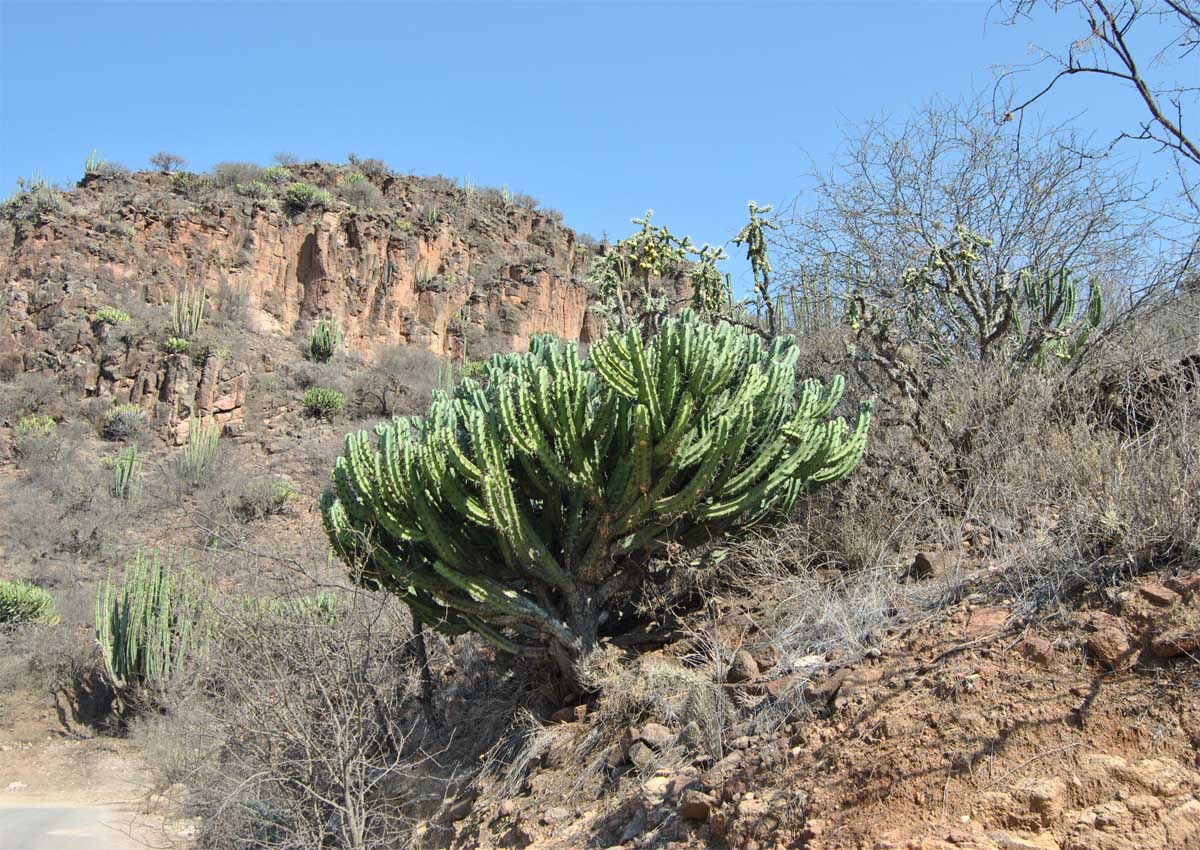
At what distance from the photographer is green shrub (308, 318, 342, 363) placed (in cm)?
2947

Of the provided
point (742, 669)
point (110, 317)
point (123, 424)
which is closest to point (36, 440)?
point (123, 424)

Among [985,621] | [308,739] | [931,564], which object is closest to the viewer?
[985,621]

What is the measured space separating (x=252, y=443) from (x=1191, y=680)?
2380 centimetres

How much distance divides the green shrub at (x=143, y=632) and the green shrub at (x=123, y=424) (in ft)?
32.1

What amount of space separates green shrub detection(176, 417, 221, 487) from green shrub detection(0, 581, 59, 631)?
5575 millimetres

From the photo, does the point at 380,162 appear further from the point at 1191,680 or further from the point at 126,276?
the point at 1191,680

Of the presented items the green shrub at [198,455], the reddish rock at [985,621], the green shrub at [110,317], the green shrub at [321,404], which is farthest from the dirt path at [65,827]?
the green shrub at [110,317]

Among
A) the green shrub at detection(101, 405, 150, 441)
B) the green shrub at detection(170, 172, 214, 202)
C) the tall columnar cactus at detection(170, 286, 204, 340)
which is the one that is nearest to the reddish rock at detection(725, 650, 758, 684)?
the green shrub at detection(101, 405, 150, 441)

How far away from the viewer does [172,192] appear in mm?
33094

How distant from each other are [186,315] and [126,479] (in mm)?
6447

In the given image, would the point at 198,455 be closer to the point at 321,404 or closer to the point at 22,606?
the point at 321,404

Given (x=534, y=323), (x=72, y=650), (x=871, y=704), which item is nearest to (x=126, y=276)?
(x=534, y=323)

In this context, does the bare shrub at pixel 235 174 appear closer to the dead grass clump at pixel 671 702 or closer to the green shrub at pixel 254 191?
the green shrub at pixel 254 191

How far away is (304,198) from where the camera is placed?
33938 mm
